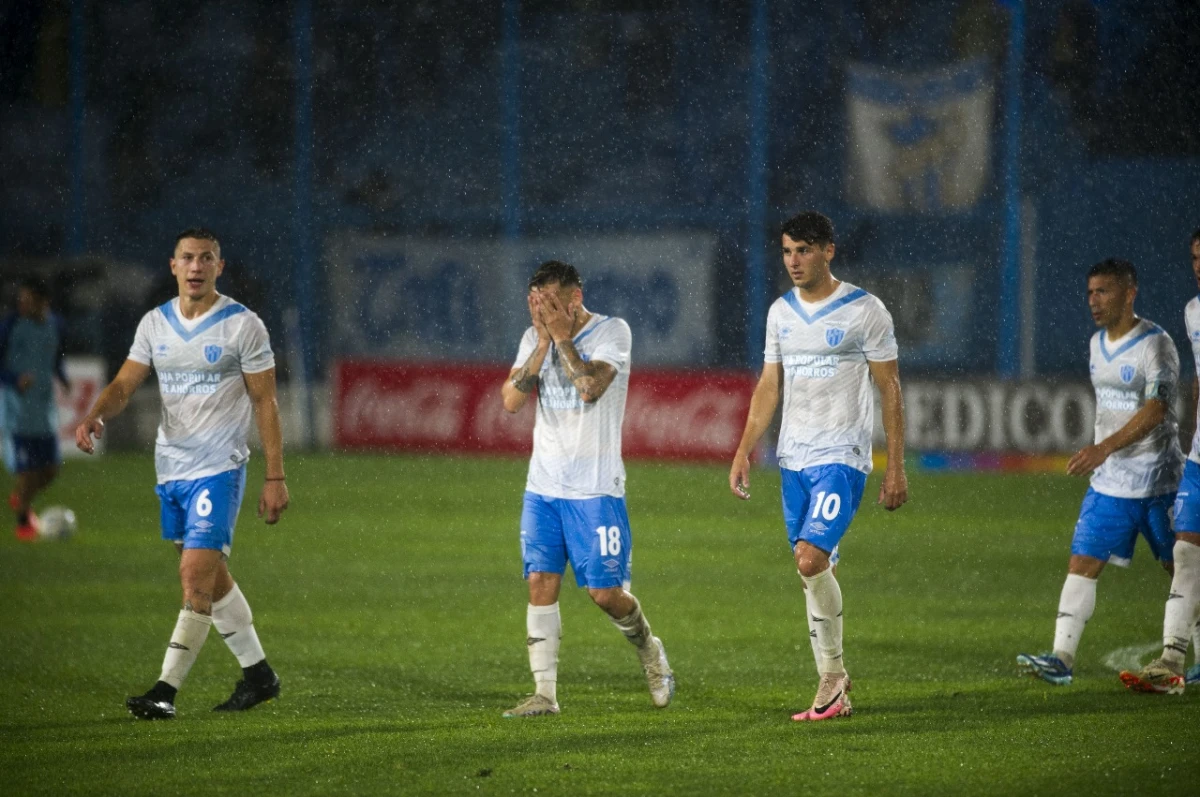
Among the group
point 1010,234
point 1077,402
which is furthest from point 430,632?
point 1010,234

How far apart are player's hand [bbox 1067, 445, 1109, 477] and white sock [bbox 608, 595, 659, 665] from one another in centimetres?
203

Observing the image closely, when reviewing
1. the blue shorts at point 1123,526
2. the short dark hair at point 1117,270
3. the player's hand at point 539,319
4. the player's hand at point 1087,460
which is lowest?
the blue shorts at point 1123,526

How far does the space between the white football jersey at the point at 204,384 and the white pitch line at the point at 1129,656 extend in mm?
4460

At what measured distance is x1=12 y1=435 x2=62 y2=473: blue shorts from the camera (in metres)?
14.5

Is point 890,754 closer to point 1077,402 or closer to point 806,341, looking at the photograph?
point 806,341

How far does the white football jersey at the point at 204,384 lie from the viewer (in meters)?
7.37

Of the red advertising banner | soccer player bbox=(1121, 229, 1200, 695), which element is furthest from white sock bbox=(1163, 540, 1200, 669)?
the red advertising banner

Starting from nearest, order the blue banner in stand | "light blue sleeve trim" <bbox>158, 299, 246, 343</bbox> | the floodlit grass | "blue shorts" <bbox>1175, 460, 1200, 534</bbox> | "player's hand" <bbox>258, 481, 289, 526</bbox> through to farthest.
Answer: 1. the floodlit grass
2. "player's hand" <bbox>258, 481, 289, 526</bbox>
3. "light blue sleeve trim" <bbox>158, 299, 246, 343</bbox>
4. "blue shorts" <bbox>1175, 460, 1200, 534</bbox>
5. the blue banner in stand

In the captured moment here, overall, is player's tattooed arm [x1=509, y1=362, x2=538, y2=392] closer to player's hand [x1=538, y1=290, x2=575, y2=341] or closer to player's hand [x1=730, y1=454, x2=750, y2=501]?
player's hand [x1=538, y1=290, x2=575, y2=341]

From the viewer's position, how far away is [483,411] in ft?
75.7

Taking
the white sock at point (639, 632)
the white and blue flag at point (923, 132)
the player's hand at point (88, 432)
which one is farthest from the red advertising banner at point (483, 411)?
the player's hand at point (88, 432)

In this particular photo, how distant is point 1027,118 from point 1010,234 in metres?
4.63

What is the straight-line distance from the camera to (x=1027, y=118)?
96.1 ft

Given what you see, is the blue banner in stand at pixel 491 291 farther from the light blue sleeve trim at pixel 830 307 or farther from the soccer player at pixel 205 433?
the light blue sleeve trim at pixel 830 307
